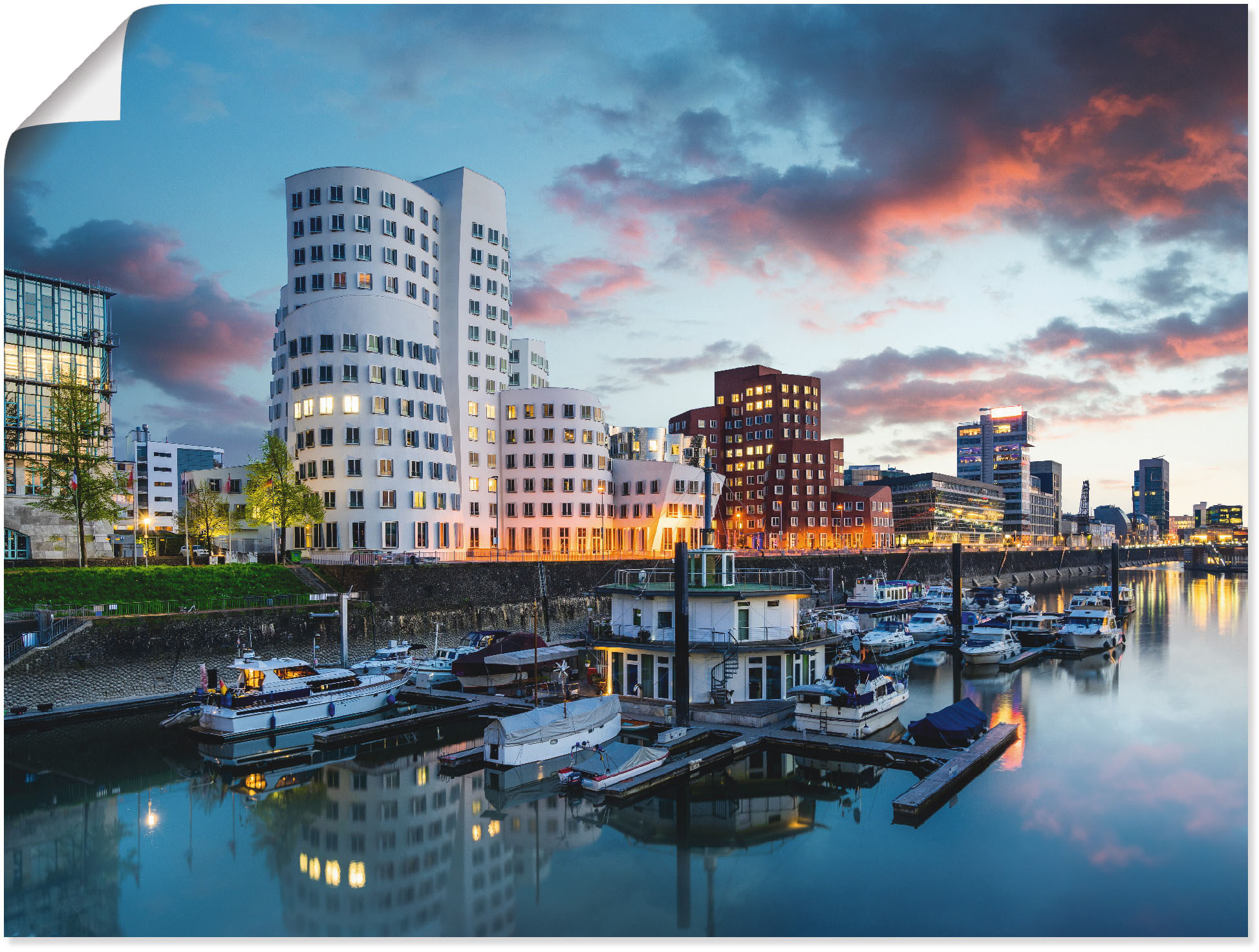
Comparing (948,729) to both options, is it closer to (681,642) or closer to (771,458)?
(681,642)

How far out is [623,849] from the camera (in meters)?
25.2

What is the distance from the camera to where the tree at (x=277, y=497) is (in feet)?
250

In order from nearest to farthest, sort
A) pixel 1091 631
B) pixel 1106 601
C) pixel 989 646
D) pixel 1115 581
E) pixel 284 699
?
pixel 284 699 < pixel 989 646 < pixel 1091 631 < pixel 1106 601 < pixel 1115 581

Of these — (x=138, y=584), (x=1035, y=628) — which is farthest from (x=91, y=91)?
(x=1035, y=628)

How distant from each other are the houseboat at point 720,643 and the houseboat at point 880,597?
2108 inches

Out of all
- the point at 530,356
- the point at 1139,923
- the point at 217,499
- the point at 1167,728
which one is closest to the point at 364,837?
the point at 1139,923

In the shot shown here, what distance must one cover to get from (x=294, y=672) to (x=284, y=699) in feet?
6.13

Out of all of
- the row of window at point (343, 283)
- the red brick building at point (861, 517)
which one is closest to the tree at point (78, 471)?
the row of window at point (343, 283)

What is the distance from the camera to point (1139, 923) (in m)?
20.7

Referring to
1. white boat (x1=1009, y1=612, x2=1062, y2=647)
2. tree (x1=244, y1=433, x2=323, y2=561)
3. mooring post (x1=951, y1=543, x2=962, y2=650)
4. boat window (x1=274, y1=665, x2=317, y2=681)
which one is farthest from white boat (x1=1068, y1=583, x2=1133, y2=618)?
tree (x1=244, y1=433, x2=323, y2=561)

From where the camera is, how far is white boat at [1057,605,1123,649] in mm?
68188

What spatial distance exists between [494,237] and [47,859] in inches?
3514

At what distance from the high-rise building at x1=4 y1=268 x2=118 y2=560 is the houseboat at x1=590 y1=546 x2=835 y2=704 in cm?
4850

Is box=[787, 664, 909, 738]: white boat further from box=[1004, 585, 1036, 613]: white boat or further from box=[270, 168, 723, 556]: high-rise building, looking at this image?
box=[1004, 585, 1036, 613]: white boat
